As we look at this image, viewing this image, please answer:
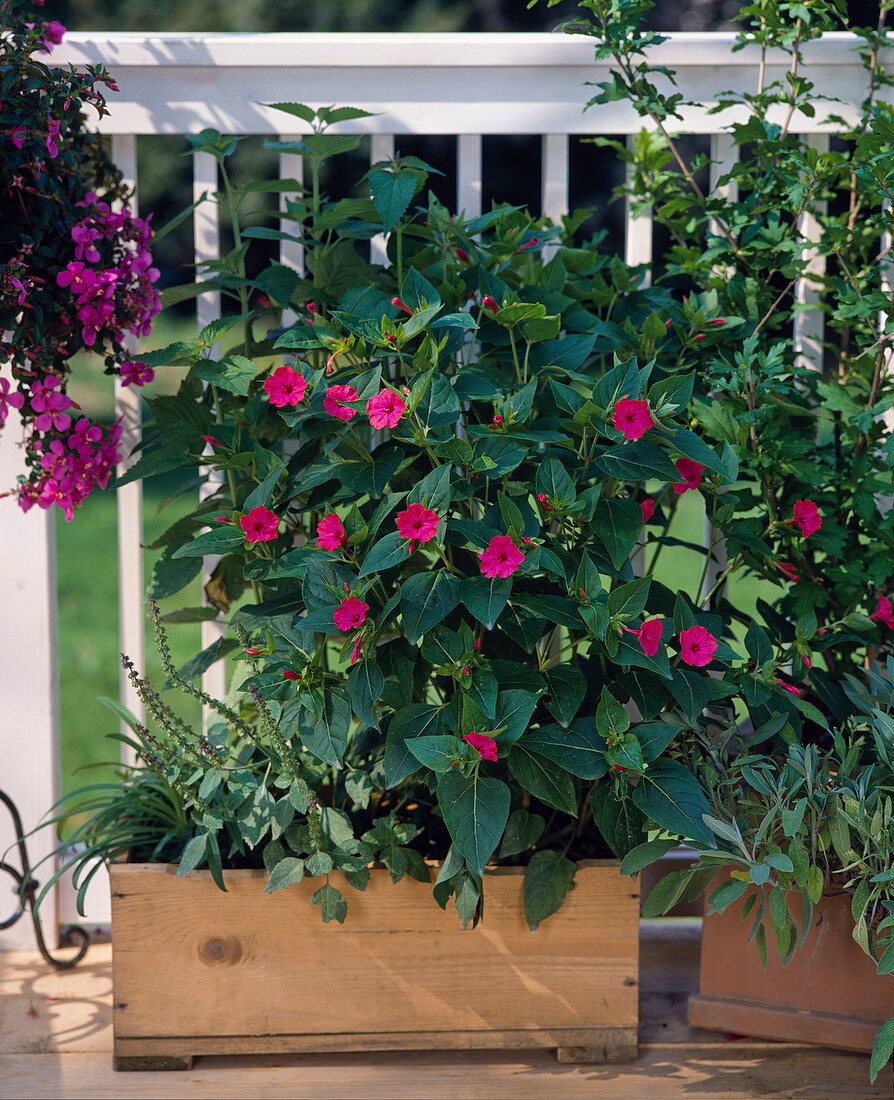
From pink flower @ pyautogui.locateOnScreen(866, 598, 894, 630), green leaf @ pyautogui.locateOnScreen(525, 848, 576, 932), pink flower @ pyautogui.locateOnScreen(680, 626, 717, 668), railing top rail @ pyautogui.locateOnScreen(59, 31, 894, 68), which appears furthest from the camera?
railing top rail @ pyautogui.locateOnScreen(59, 31, 894, 68)

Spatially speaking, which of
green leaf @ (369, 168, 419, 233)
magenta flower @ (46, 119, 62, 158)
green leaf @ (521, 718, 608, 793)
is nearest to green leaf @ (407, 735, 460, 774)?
green leaf @ (521, 718, 608, 793)

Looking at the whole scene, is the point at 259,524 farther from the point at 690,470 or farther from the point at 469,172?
the point at 469,172

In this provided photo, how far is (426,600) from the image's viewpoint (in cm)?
111

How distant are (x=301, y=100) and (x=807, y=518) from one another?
100 cm

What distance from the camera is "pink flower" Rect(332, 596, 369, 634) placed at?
1.10 meters

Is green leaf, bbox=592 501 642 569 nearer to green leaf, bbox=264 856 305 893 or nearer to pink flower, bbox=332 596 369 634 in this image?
pink flower, bbox=332 596 369 634

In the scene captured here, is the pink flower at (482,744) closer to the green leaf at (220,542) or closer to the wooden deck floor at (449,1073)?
the green leaf at (220,542)

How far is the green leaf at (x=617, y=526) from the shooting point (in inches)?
45.2

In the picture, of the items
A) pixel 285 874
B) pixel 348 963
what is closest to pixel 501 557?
pixel 285 874

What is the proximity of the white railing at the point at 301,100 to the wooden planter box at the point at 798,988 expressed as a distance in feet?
2.84

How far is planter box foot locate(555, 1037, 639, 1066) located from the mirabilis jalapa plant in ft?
0.69

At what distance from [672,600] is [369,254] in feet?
2.80

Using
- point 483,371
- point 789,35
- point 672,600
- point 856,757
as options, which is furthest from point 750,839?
point 789,35

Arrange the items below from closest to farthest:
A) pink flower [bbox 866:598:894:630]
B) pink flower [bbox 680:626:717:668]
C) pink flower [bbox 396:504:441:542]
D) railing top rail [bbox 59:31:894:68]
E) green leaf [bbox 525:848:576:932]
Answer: pink flower [bbox 396:504:441:542] < pink flower [bbox 680:626:717:668] < green leaf [bbox 525:848:576:932] < pink flower [bbox 866:598:894:630] < railing top rail [bbox 59:31:894:68]
